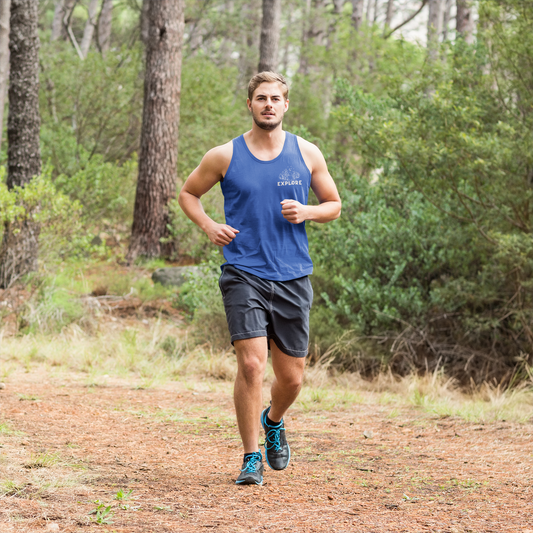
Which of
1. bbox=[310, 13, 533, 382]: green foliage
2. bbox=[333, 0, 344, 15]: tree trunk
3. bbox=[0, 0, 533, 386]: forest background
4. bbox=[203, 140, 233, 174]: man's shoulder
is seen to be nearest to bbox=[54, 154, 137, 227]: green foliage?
bbox=[0, 0, 533, 386]: forest background

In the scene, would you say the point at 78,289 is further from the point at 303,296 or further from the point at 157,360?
the point at 303,296

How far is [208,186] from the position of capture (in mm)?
3852

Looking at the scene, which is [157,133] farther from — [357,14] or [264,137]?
[357,14]

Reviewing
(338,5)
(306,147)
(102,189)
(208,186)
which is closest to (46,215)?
(102,189)

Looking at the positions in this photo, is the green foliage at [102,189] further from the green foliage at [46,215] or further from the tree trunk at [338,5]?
the tree trunk at [338,5]

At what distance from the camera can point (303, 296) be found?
3730 millimetres

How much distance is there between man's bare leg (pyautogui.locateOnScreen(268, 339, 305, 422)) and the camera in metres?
3.77

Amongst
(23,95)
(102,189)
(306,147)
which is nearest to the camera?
(306,147)

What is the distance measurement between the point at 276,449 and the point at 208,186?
1530 millimetres

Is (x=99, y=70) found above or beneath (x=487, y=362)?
above

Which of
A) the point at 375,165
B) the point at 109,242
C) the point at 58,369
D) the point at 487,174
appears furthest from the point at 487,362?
the point at 109,242

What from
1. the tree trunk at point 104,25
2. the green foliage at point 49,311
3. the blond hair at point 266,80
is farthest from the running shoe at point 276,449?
the tree trunk at point 104,25

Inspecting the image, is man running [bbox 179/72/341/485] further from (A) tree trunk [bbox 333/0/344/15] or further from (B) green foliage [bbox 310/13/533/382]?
(A) tree trunk [bbox 333/0/344/15]

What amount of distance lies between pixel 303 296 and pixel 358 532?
50.4 inches
